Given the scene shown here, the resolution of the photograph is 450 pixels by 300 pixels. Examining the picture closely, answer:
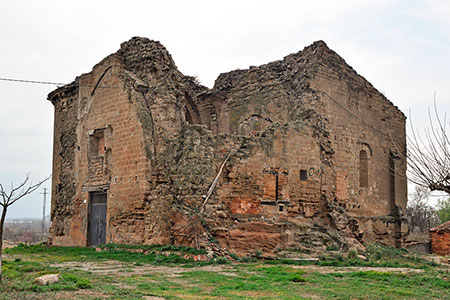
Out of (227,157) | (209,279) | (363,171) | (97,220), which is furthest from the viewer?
(363,171)

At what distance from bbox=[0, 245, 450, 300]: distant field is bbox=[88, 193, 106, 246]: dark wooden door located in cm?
262

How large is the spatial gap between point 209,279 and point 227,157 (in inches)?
222

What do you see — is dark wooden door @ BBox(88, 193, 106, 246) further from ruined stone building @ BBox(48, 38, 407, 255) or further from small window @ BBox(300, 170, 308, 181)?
small window @ BBox(300, 170, 308, 181)

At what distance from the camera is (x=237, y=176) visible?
14.6m

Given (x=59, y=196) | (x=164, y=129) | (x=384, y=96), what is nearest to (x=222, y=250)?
(x=164, y=129)

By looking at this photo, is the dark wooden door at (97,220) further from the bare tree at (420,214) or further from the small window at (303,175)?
the bare tree at (420,214)

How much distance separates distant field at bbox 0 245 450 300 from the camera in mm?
7691

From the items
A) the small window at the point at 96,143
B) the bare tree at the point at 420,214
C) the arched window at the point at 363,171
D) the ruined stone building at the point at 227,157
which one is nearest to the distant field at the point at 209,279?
the ruined stone building at the point at 227,157

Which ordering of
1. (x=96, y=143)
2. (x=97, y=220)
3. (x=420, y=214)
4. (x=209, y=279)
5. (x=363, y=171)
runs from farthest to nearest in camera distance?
(x=420, y=214)
(x=363, y=171)
(x=96, y=143)
(x=97, y=220)
(x=209, y=279)

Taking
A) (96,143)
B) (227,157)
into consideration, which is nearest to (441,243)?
(227,157)

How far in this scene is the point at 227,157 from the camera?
14.5m

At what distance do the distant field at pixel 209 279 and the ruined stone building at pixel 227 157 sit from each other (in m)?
1.34

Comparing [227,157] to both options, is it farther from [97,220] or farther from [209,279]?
[97,220]

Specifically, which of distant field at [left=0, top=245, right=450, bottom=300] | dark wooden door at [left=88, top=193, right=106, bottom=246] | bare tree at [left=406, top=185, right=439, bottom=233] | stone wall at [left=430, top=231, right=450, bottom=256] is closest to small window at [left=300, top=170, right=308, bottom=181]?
distant field at [left=0, top=245, right=450, bottom=300]
